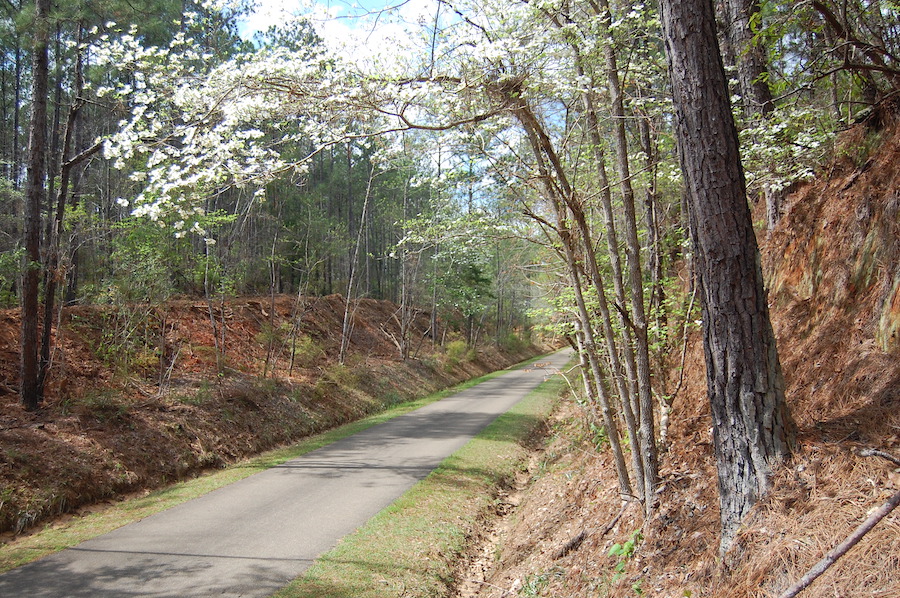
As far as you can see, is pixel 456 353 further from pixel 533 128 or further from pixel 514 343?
pixel 533 128

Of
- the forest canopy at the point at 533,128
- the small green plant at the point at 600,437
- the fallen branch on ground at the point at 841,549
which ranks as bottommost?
the small green plant at the point at 600,437

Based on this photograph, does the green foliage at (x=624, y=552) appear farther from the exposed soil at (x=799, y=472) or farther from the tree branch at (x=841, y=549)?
the tree branch at (x=841, y=549)

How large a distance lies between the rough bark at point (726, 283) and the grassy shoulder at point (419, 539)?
3.42m

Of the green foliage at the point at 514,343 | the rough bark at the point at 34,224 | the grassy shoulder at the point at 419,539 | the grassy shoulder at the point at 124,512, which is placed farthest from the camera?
the green foliage at the point at 514,343

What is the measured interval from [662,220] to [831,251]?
8.35 feet

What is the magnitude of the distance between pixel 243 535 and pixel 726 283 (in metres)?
5.92

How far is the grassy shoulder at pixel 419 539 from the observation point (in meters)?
5.48

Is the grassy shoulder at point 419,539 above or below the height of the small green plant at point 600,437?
below

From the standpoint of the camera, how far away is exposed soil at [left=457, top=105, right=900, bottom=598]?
3.10 m

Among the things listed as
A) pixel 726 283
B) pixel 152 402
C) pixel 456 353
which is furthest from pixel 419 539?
pixel 456 353

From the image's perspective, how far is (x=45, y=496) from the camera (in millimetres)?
7520

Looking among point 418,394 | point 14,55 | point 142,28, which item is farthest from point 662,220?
point 14,55

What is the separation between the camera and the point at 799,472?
3402 mm

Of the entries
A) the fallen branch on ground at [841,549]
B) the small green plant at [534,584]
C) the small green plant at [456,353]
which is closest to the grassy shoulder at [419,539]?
the small green plant at [534,584]
